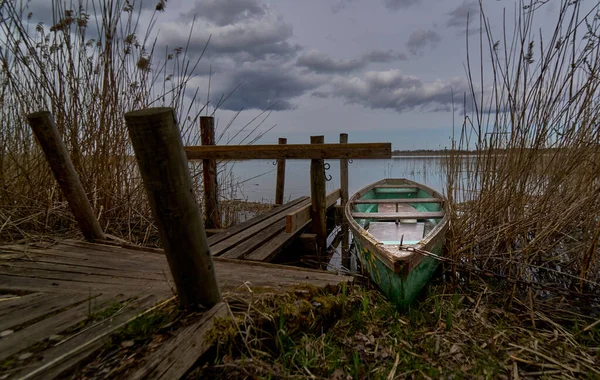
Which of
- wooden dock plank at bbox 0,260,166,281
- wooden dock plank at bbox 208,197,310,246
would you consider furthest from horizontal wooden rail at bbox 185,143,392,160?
wooden dock plank at bbox 0,260,166,281

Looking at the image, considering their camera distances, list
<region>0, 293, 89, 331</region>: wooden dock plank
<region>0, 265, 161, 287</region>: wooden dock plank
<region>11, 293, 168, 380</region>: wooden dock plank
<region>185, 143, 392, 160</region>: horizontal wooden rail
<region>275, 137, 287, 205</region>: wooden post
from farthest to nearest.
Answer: <region>275, 137, 287, 205</region>: wooden post, <region>185, 143, 392, 160</region>: horizontal wooden rail, <region>0, 265, 161, 287</region>: wooden dock plank, <region>0, 293, 89, 331</region>: wooden dock plank, <region>11, 293, 168, 380</region>: wooden dock plank

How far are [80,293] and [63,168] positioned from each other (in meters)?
1.44

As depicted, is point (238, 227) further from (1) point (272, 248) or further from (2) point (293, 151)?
(2) point (293, 151)

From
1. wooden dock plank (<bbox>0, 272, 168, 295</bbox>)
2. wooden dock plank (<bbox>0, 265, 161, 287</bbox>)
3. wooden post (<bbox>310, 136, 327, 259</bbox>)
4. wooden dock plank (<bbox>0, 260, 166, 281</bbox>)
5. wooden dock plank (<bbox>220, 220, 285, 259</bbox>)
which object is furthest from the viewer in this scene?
wooden post (<bbox>310, 136, 327, 259</bbox>)

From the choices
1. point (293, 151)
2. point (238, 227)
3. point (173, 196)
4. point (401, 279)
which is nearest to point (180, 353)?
point (173, 196)

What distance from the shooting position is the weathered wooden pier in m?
1.35

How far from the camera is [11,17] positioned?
331cm

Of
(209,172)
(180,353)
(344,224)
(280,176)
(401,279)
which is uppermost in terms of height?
(209,172)

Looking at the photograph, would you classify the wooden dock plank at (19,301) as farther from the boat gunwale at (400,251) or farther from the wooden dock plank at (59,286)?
the boat gunwale at (400,251)

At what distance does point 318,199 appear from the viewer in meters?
5.14

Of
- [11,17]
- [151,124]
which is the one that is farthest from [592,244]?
[11,17]

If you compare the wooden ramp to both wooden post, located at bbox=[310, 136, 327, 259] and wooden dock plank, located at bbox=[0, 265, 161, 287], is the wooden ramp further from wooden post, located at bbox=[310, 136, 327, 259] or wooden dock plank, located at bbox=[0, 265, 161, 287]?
wooden post, located at bbox=[310, 136, 327, 259]

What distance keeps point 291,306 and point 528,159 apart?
241cm

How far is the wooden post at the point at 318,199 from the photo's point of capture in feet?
16.3
